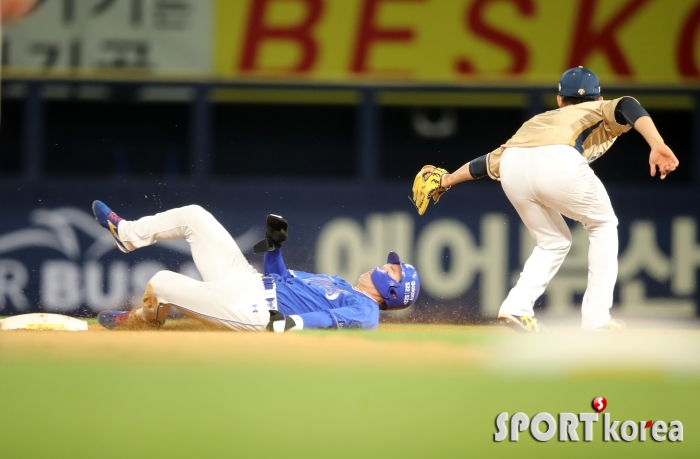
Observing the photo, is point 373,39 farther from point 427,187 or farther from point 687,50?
point 427,187

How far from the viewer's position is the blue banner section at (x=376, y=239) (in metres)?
7.32

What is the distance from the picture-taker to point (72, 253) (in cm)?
733

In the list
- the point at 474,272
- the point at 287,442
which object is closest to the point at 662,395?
the point at 287,442

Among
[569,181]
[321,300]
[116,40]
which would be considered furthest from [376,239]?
[569,181]

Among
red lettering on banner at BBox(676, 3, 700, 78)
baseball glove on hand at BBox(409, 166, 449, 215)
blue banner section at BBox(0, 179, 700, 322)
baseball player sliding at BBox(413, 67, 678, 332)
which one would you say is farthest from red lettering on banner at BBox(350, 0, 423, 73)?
baseball player sliding at BBox(413, 67, 678, 332)

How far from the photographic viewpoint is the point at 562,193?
4.20 metres

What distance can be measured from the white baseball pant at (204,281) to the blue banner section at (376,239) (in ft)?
9.40

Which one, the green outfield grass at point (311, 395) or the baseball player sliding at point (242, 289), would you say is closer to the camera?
the green outfield grass at point (311, 395)

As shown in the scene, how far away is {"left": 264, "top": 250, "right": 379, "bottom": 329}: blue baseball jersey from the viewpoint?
4230mm

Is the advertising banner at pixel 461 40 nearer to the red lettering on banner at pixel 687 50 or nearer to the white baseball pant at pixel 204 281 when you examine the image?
the red lettering on banner at pixel 687 50

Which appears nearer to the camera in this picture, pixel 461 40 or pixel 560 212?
pixel 560 212

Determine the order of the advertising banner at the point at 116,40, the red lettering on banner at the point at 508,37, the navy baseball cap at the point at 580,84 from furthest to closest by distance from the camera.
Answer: the red lettering on banner at the point at 508,37, the advertising banner at the point at 116,40, the navy baseball cap at the point at 580,84

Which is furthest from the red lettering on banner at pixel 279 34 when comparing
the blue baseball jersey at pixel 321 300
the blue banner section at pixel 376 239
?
the blue baseball jersey at pixel 321 300

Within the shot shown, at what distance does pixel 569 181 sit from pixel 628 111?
0.38 metres
